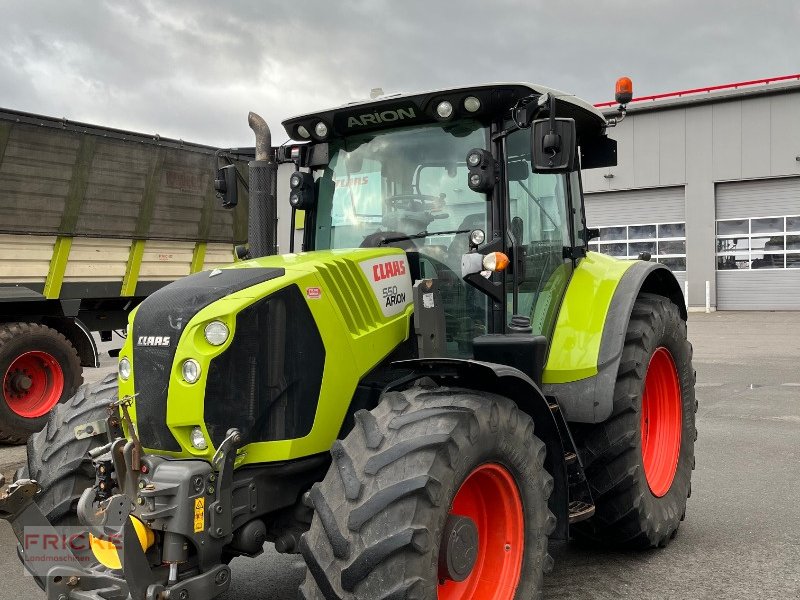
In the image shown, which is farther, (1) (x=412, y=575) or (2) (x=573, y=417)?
(2) (x=573, y=417)

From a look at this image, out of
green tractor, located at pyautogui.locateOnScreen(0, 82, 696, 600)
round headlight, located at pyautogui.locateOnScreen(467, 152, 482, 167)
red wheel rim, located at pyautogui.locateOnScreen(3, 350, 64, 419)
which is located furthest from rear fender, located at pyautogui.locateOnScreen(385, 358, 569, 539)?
red wheel rim, located at pyautogui.locateOnScreen(3, 350, 64, 419)

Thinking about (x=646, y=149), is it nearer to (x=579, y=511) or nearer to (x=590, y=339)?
(x=590, y=339)

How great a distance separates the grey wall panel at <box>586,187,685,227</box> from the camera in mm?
23562

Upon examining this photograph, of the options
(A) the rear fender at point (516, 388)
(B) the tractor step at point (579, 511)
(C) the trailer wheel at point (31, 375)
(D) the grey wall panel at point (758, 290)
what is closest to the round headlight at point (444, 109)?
(A) the rear fender at point (516, 388)

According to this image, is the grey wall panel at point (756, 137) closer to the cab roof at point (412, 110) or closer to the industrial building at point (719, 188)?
the industrial building at point (719, 188)

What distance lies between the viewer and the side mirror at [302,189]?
437cm

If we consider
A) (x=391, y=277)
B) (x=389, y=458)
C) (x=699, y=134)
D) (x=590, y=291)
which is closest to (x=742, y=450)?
(x=590, y=291)

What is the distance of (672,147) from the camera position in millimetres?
23047

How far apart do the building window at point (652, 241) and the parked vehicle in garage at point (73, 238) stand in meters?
16.5

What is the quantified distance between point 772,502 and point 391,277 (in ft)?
11.0

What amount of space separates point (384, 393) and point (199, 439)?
728 millimetres

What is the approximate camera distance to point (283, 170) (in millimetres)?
5008

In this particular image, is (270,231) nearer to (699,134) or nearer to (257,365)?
(257,365)

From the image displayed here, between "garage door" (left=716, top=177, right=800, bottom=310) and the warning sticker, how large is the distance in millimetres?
22283
